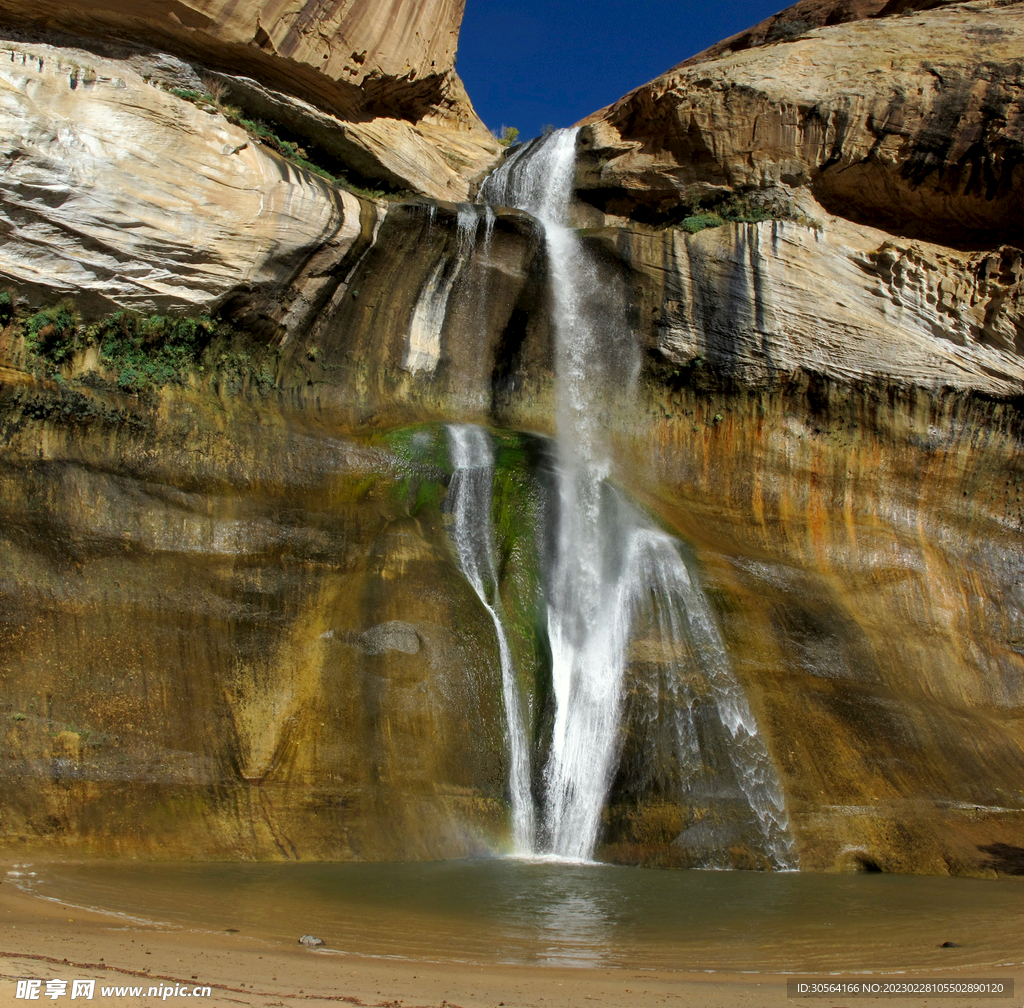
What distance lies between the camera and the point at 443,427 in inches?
562

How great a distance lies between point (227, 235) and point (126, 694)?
704 cm

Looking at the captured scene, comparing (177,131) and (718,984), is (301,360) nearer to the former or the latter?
(177,131)

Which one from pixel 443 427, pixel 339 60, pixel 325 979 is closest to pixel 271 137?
pixel 339 60

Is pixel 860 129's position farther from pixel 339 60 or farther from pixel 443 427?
pixel 443 427

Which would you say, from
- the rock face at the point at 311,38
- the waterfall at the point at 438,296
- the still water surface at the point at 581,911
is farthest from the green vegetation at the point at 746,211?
the still water surface at the point at 581,911

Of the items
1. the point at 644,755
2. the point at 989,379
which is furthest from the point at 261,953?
the point at 989,379

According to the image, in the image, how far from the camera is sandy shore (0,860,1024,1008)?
4.63m

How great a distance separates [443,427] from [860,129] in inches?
401

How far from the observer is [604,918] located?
683 cm

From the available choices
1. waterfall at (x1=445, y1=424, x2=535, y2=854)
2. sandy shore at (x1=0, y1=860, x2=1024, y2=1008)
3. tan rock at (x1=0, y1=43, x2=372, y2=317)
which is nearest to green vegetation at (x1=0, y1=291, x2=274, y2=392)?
tan rock at (x1=0, y1=43, x2=372, y2=317)

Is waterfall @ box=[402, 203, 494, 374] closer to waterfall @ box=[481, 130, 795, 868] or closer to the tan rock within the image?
waterfall @ box=[481, 130, 795, 868]

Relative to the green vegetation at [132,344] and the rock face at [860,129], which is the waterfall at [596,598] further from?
the green vegetation at [132,344]

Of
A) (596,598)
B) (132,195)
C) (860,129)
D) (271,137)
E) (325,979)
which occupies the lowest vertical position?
(325,979)

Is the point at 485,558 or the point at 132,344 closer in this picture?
the point at 132,344
